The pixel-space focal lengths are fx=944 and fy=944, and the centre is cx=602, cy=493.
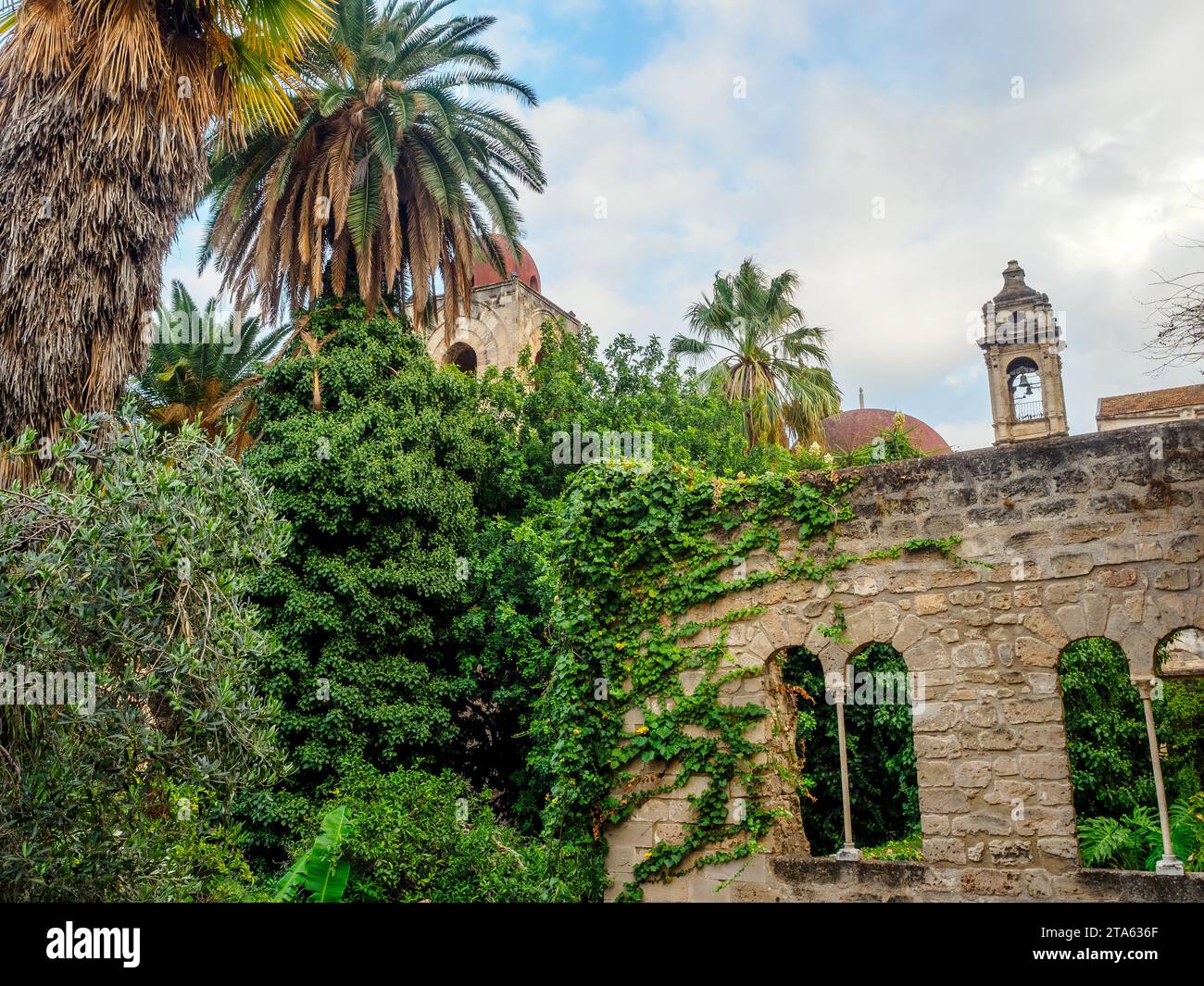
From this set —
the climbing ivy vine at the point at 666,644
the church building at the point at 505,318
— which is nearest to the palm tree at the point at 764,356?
the church building at the point at 505,318

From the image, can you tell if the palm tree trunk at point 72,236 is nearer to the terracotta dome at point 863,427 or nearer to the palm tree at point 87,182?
the palm tree at point 87,182

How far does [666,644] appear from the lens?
25.5 ft

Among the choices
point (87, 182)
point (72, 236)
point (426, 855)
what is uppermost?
point (87, 182)

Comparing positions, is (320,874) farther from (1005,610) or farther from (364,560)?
(1005,610)

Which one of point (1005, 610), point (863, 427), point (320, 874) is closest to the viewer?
point (1005, 610)

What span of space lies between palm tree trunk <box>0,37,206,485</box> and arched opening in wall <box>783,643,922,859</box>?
7848 mm

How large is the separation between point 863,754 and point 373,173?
10511 millimetres

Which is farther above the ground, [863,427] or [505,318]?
[505,318]

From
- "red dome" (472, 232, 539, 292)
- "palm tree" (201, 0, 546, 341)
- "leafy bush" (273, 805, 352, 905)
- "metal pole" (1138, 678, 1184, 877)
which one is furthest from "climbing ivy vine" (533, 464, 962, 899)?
"red dome" (472, 232, 539, 292)

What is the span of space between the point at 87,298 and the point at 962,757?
714cm

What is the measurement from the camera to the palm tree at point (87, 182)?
6762 millimetres

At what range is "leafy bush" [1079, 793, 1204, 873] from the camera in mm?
7223

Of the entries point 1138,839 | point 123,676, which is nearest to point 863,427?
point 1138,839
